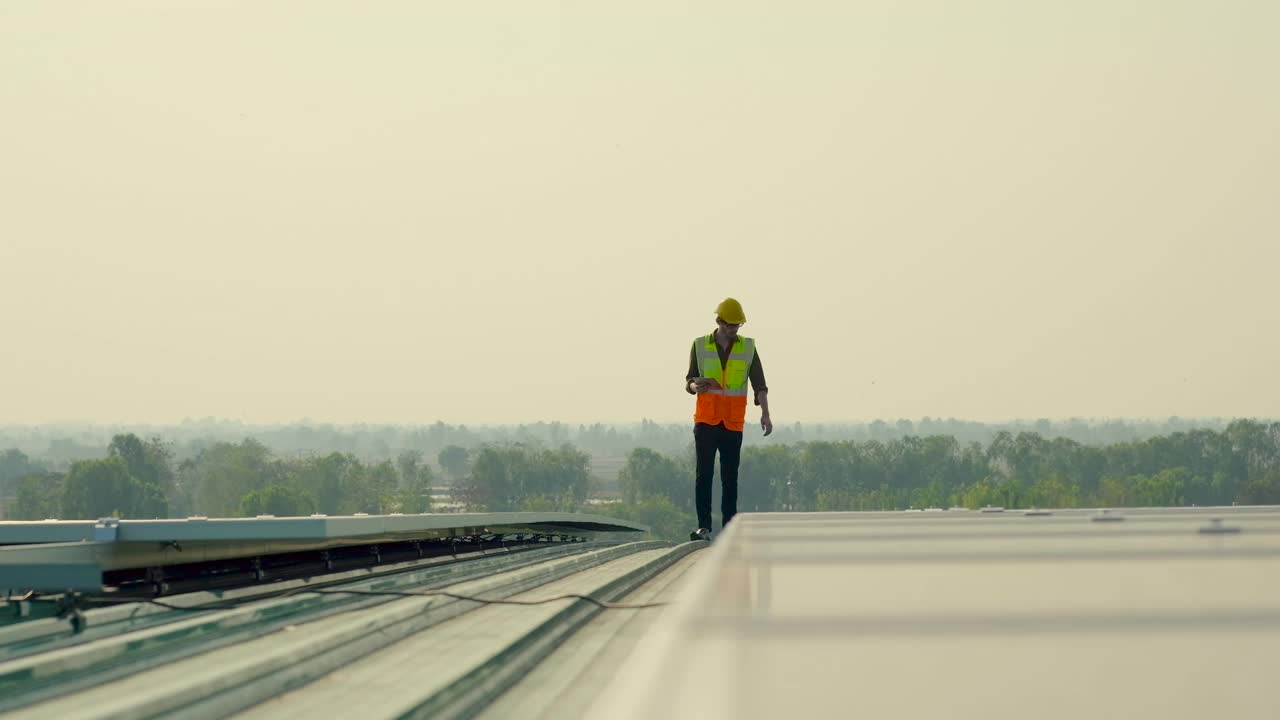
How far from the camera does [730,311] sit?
49.7ft

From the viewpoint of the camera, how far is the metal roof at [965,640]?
6.74ft

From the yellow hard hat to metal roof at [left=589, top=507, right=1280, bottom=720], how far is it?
36.3 feet

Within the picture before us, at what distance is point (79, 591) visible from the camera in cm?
934

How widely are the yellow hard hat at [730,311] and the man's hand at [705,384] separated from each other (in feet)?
2.27

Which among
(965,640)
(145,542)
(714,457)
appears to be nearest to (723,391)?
(714,457)

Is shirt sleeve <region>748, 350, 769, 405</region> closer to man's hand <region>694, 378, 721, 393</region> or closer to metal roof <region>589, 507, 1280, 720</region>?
man's hand <region>694, 378, 721, 393</region>

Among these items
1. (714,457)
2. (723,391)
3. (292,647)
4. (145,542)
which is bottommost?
(292,647)

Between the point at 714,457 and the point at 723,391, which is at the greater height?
the point at 723,391

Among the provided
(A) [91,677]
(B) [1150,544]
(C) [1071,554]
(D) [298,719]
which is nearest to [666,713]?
(C) [1071,554]

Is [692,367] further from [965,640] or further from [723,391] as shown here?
[965,640]

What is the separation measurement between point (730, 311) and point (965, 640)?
12680mm

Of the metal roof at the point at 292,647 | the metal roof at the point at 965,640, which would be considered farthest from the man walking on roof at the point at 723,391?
the metal roof at the point at 965,640

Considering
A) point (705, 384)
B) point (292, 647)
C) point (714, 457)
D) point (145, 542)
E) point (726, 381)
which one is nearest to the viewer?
point (292, 647)

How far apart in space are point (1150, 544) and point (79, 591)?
7.37 metres
